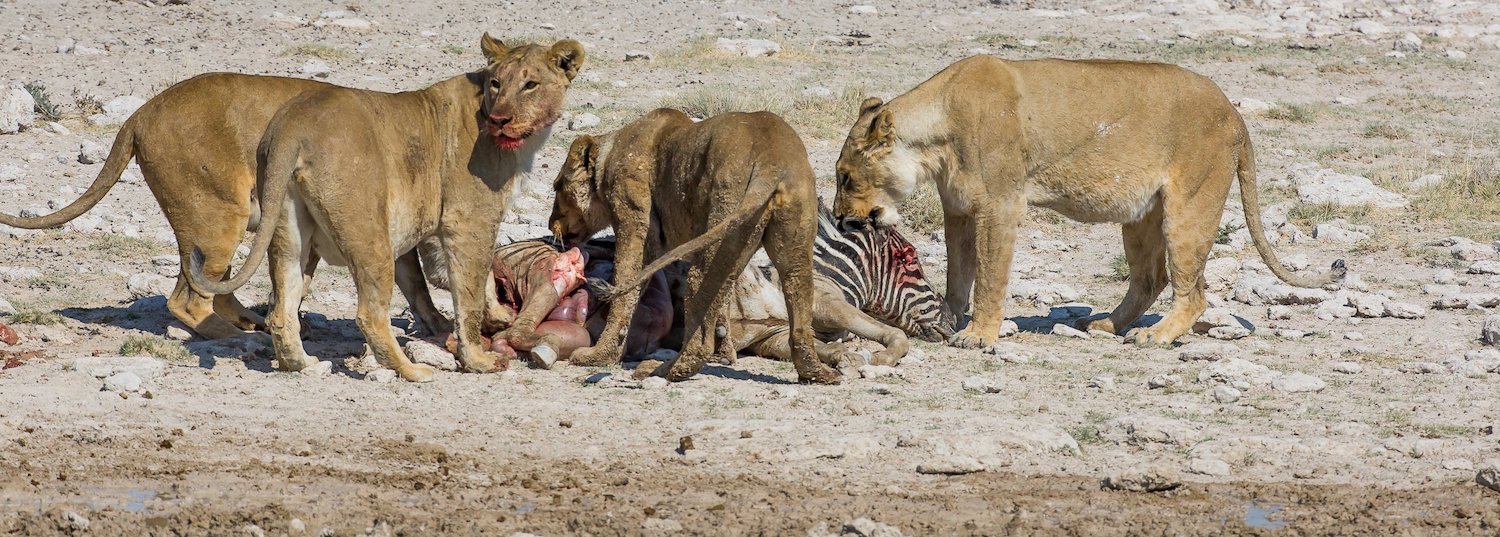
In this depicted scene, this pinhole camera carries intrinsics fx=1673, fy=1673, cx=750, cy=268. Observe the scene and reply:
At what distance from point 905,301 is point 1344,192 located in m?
5.87

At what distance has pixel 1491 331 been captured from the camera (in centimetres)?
877

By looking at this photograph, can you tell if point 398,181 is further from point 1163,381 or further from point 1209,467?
point 1209,467

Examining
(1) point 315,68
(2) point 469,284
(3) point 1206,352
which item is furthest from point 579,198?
(1) point 315,68

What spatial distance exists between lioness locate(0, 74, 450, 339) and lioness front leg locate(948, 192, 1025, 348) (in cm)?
355

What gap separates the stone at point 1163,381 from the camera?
25.6ft

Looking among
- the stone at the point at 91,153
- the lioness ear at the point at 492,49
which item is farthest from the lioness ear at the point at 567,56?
the stone at the point at 91,153


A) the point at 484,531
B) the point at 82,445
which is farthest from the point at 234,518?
the point at 82,445

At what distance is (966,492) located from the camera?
6.02 metres

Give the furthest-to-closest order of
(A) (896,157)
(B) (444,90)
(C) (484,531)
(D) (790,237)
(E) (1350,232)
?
(E) (1350,232) < (A) (896,157) < (B) (444,90) < (D) (790,237) < (C) (484,531)

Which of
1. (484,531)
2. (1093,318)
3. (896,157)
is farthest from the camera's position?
(1093,318)

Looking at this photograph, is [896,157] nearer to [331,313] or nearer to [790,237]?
[790,237]

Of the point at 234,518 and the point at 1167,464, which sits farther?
the point at 1167,464

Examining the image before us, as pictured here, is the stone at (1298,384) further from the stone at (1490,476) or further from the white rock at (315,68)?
the white rock at (315,68)

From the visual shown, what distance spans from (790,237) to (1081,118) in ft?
8.29
